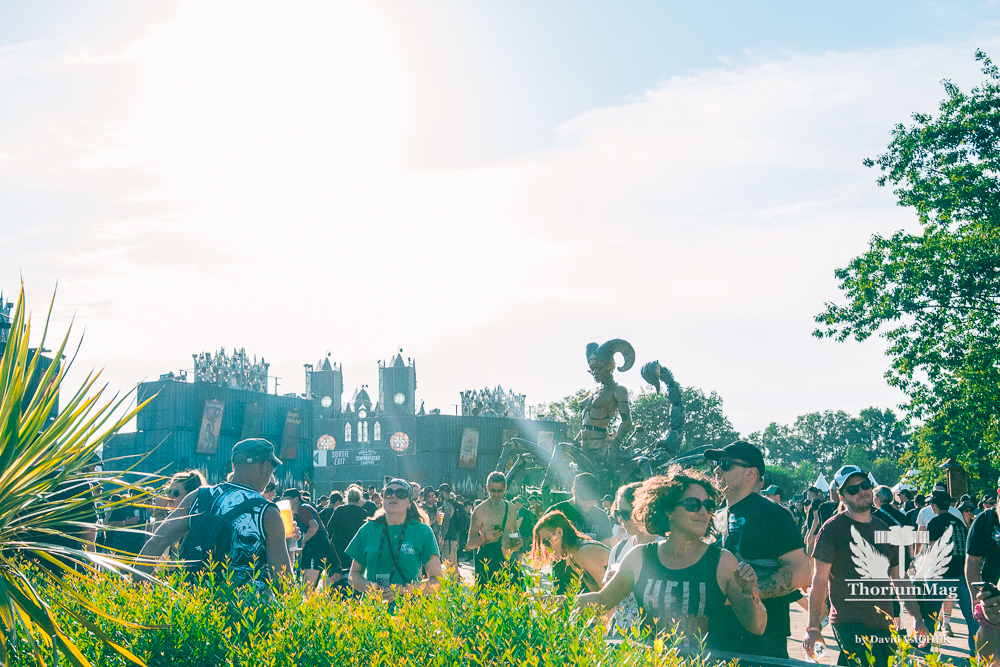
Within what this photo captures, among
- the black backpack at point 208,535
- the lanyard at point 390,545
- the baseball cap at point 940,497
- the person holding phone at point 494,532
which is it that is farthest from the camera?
the baseball cap at point 940,497

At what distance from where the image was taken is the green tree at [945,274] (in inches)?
738

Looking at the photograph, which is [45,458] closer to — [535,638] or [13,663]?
[13,663]

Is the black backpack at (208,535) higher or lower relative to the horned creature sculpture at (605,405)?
lower

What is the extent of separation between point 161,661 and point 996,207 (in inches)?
Result: 805

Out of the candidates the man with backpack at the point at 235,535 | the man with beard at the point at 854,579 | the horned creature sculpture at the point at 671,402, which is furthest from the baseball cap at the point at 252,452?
the horned creature sculpture at the point at 671,402

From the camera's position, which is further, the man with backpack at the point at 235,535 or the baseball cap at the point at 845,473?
the baseball cap at the point at 845,473

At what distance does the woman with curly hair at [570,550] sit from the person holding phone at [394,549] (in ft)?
2.85

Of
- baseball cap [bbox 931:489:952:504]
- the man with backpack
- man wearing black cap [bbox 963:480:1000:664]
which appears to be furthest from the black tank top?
baseball cap [bbox 931:489:952:504]

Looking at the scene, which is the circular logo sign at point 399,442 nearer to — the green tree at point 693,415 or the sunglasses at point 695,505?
the green tree at point 693,415

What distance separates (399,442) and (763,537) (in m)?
43.2

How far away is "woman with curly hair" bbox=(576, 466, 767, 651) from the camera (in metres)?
3.57

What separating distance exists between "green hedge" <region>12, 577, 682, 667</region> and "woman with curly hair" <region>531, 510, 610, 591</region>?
139 centimetres

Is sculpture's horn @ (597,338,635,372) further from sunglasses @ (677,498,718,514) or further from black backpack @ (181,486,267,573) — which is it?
sunglasses @ (677,498,718,514)

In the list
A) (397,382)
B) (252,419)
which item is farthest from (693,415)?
(252,419)
